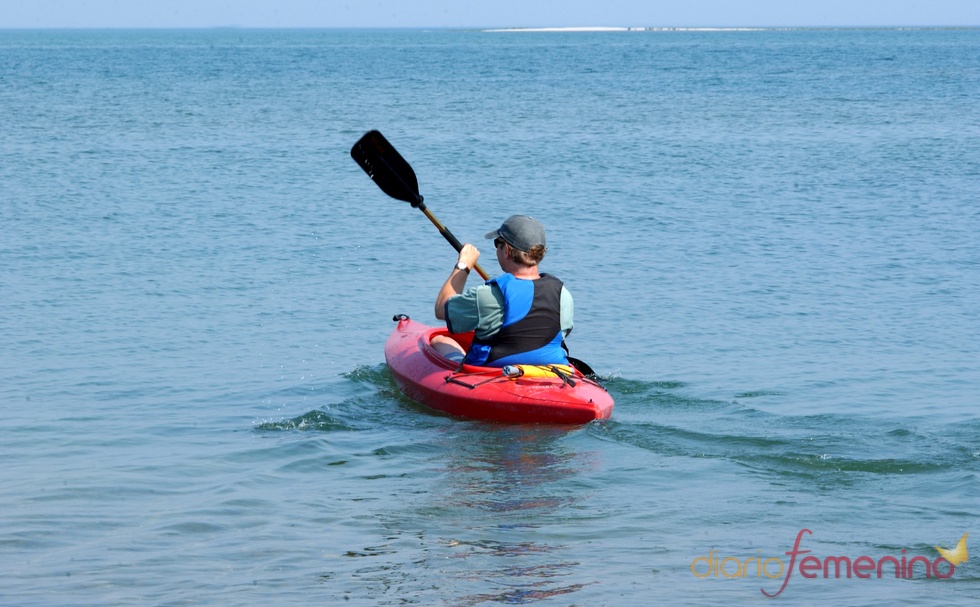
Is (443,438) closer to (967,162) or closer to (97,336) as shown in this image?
(97,336)

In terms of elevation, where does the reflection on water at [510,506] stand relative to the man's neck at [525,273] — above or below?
below

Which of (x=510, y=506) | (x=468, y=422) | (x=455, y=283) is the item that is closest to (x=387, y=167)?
(x=455, y=283)

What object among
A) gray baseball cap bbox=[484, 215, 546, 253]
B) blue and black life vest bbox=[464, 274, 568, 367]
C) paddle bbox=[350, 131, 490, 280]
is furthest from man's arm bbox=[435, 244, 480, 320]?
paddle bbox=[350, 131, 490, 280]

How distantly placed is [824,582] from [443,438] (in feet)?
8.67

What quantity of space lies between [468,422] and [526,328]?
73 cm

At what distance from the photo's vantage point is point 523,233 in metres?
5.77

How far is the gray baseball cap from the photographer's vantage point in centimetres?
577

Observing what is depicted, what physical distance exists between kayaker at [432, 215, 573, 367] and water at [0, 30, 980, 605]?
53 centimetres

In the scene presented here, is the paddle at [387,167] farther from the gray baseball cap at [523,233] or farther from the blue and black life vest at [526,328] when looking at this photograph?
Result: the gray baseball cap at [523,233]

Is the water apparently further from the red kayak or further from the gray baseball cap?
the gray baseball cap

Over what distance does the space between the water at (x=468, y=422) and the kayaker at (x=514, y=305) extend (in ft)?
1.72

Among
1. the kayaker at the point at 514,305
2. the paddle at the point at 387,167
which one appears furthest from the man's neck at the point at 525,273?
the paddle at the point at 387,167

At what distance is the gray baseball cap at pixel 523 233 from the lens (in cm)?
577

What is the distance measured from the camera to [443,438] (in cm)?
608
